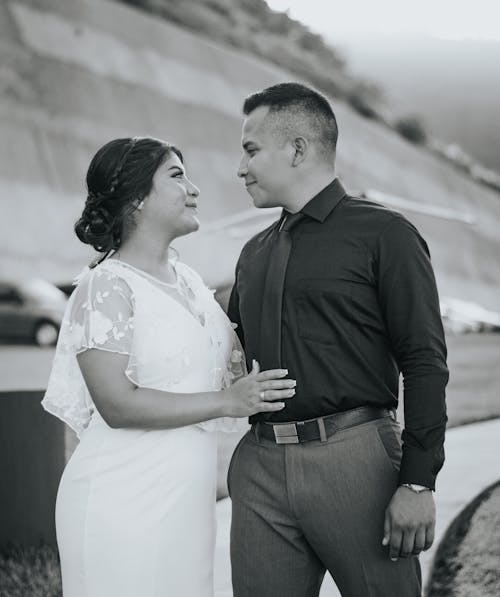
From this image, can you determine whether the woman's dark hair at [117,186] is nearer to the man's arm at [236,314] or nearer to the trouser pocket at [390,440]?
the man's arm at [236,314]

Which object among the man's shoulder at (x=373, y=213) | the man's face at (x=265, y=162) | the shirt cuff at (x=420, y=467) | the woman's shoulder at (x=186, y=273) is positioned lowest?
the shirt cuff at (x=420, y=467)

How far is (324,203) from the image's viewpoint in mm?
1761

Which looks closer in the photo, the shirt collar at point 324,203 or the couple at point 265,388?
the couple at point 265,388

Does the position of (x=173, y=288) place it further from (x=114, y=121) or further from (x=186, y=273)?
(x=114, y=121)

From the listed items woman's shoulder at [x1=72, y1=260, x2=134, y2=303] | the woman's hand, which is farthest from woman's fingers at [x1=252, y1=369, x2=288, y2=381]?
woman's shoulder at [x1=72, y1=260, x2=134, y2=303]

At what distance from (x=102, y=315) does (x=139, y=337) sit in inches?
3.6

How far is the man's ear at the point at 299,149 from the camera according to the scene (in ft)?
5.87

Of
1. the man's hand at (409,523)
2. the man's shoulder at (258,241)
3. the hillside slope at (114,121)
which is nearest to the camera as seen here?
the man's hand at (409,523)

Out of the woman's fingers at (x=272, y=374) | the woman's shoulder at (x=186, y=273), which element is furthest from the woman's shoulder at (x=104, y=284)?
the woman's fingers at (x=272, y=374)

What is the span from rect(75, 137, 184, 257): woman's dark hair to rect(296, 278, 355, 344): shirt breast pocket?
0.43m

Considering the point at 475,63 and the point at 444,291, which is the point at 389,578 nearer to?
the point at 444,291

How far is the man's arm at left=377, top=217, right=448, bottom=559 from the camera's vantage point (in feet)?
5.14

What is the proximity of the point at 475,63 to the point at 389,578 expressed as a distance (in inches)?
110

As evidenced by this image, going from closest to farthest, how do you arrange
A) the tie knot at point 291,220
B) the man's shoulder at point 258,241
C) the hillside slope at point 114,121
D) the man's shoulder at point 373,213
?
the man's shoulder at point 373,213 → the tie knot at point 291,220 → the man's shoulder at point 258,241 → the hillside slope at point 114,121
